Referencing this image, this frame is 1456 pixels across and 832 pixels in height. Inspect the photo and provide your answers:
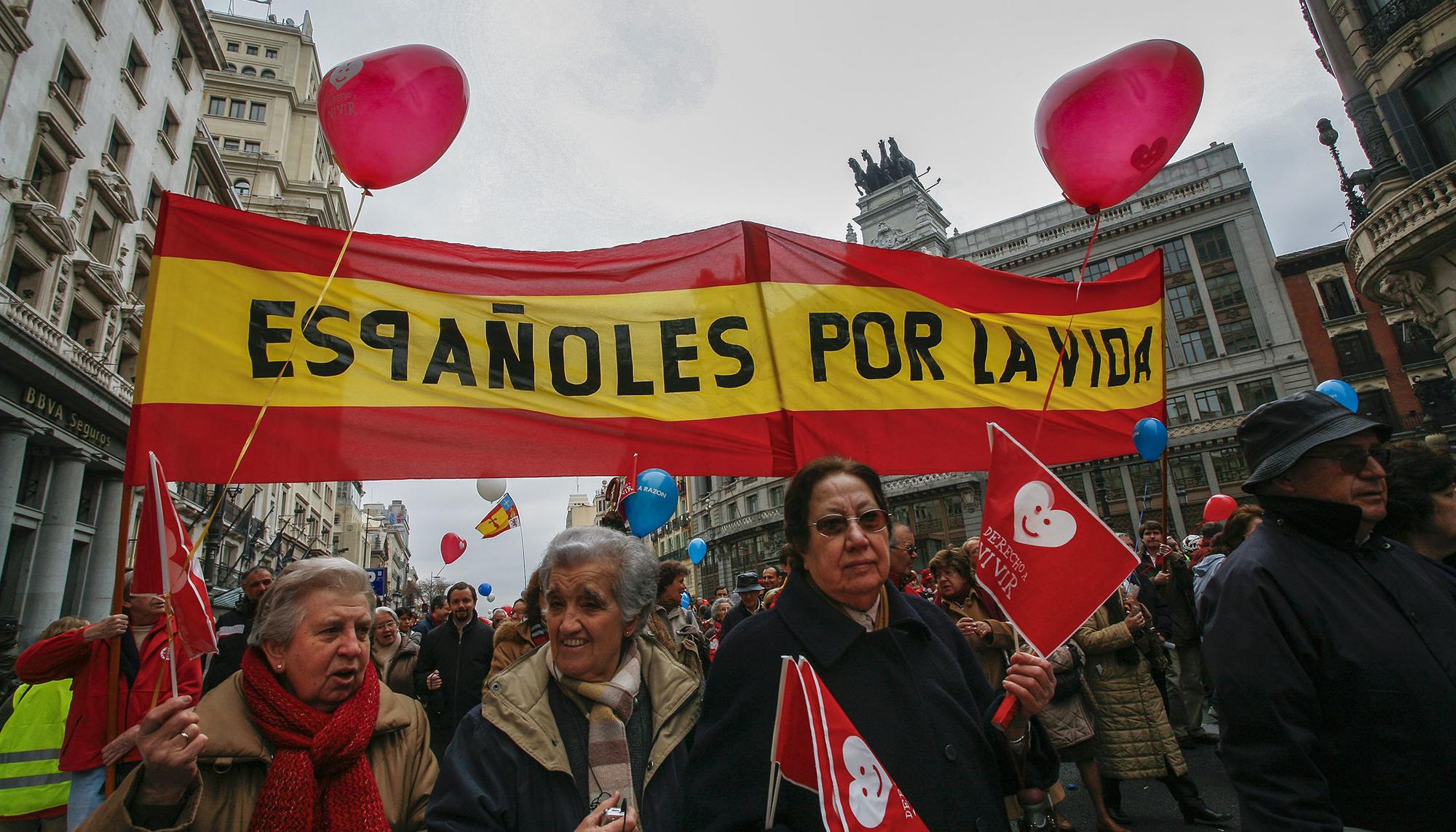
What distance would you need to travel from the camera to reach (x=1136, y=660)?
15.6ft

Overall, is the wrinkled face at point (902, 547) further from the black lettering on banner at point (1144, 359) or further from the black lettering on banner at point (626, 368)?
the black lettering on banner at point (626, 368)

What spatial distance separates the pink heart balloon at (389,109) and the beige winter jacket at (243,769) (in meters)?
2.34

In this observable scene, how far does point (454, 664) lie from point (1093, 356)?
17.7ft

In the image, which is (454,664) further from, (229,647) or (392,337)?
(392,337)

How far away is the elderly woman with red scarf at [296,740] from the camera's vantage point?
1.71 metres

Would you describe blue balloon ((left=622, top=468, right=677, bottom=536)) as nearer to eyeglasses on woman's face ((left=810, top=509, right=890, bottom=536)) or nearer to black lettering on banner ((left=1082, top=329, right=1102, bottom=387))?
eyeglasses on woman's face ((left=810, top=509, right=890, bottom=536))

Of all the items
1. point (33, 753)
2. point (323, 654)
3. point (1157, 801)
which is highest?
point (323, 654)

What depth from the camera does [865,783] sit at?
1.48 m

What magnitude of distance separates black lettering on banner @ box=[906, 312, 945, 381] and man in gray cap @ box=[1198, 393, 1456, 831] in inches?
82.9

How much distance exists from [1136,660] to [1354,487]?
127 inches

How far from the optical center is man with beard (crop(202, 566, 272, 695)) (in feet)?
15.0

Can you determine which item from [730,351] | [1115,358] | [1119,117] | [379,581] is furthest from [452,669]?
[379,581]

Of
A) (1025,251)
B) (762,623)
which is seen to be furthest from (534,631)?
(1025,251)

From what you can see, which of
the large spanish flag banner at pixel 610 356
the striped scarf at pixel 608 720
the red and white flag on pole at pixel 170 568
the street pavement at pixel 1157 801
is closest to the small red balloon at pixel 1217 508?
the street pavement at pixel 1157 801
